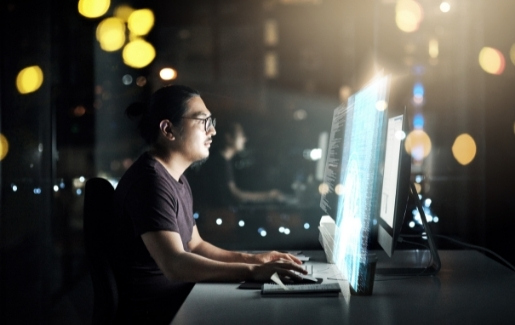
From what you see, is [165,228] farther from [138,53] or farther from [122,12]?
[122,12]

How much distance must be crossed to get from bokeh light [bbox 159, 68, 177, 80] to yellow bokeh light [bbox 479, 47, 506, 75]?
1546 mm

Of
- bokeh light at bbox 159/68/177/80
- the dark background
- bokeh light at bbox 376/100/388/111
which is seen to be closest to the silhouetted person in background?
the dark background

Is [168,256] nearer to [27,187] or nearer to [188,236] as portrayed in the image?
[188,236]

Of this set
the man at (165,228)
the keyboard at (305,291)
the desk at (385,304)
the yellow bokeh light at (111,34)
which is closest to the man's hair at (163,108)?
the man at (165,228)

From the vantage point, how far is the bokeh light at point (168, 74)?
3072 mm

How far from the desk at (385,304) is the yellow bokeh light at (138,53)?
1794 millimetres

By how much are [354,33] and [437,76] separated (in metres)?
0.47

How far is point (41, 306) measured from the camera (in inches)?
130

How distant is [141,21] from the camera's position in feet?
10.3

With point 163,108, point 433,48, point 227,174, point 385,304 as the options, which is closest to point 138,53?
point 227,174

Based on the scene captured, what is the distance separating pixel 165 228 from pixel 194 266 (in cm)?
→ 15

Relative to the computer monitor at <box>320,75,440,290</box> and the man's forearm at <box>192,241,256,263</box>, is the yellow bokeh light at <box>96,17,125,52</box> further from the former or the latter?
the computer monitor at <box>320,75,440,290</box>

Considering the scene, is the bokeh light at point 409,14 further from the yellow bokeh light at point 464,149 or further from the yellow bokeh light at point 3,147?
the yellow bokeh light at point 3,147

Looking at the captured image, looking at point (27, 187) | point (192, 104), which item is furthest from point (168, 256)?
point (27, 187)
